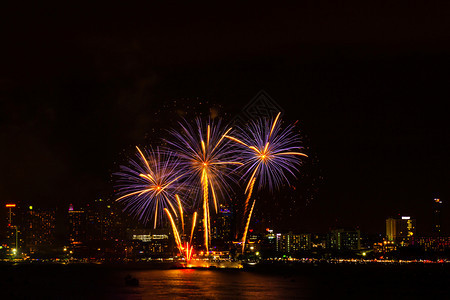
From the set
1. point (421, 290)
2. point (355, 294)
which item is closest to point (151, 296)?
point (355, 294)

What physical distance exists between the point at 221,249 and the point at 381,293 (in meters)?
57.4

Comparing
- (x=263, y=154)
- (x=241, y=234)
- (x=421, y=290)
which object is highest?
(x=263, y=154)

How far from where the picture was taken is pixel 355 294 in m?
79.6

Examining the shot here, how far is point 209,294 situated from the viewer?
2857 inches

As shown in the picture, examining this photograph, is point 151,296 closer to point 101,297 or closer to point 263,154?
point 101,297

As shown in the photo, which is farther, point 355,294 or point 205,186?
point 355,294

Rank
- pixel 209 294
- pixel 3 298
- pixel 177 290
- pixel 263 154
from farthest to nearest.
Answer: pixel 177 290 < pixel 209 294 < pixel 3 298 < pixel 263 154

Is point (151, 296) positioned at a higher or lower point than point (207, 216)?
lower

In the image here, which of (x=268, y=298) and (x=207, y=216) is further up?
(x=207, y=216)

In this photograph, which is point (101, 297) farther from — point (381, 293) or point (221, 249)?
point (221, 249)

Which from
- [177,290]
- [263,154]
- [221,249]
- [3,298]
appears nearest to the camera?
[263,154]

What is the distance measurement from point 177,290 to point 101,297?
36.9 ft

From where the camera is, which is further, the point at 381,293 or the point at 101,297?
the point at 381,293

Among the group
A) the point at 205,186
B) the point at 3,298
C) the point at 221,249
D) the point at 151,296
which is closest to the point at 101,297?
the point at 151,296
